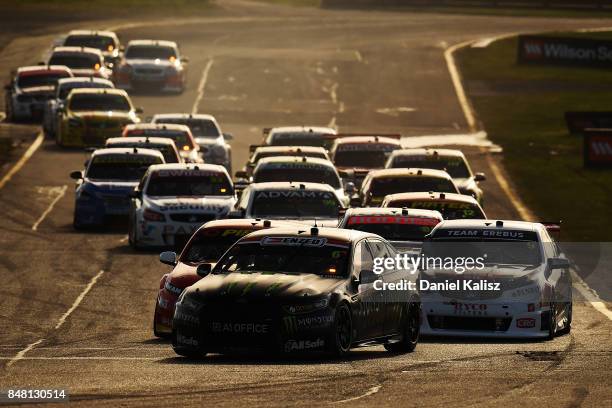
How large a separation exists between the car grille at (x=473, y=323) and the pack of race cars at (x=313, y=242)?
2cm

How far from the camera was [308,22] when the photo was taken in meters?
82.9

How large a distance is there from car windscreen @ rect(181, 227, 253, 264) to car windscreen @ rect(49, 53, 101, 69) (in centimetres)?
3718

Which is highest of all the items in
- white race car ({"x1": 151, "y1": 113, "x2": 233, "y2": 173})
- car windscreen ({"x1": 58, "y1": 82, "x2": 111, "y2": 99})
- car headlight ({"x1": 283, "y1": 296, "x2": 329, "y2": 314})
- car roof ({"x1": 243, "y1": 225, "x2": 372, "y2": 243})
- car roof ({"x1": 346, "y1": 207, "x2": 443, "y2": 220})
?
car roof ({"x1": 243, "y1": 225, "x2": 372, "y2": 243})

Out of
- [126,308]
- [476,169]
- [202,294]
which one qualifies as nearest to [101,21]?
[476,169]

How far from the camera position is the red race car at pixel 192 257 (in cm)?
1877

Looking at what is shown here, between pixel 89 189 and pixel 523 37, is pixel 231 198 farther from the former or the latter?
pixel 523 37

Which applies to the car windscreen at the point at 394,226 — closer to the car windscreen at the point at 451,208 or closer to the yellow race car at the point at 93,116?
the car windscreen at the point at 451,208

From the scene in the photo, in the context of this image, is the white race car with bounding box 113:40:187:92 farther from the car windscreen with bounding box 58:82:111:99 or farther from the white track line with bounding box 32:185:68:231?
the white track line with bounding box 32:185:68:231

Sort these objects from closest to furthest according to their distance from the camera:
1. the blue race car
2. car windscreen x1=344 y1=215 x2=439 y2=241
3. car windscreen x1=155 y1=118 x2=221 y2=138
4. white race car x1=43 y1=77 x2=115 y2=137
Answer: car windscreen x1=344 y1=215 x2=439 y2=241 → the blue race car → car windscreen x1=155 y1=118 x2=221 y2=138 → white race car x1=43 y1=77 x2=115 y2=137

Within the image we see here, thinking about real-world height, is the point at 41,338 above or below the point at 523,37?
above

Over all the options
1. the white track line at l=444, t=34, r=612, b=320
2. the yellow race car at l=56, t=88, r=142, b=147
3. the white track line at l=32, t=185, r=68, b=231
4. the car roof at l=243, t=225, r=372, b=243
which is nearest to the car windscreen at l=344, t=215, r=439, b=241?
the white track line at l=444, t=34, r=612, b=320

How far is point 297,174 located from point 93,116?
14277mm

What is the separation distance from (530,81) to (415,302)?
1799 inches

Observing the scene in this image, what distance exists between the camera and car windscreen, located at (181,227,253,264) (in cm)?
1986
